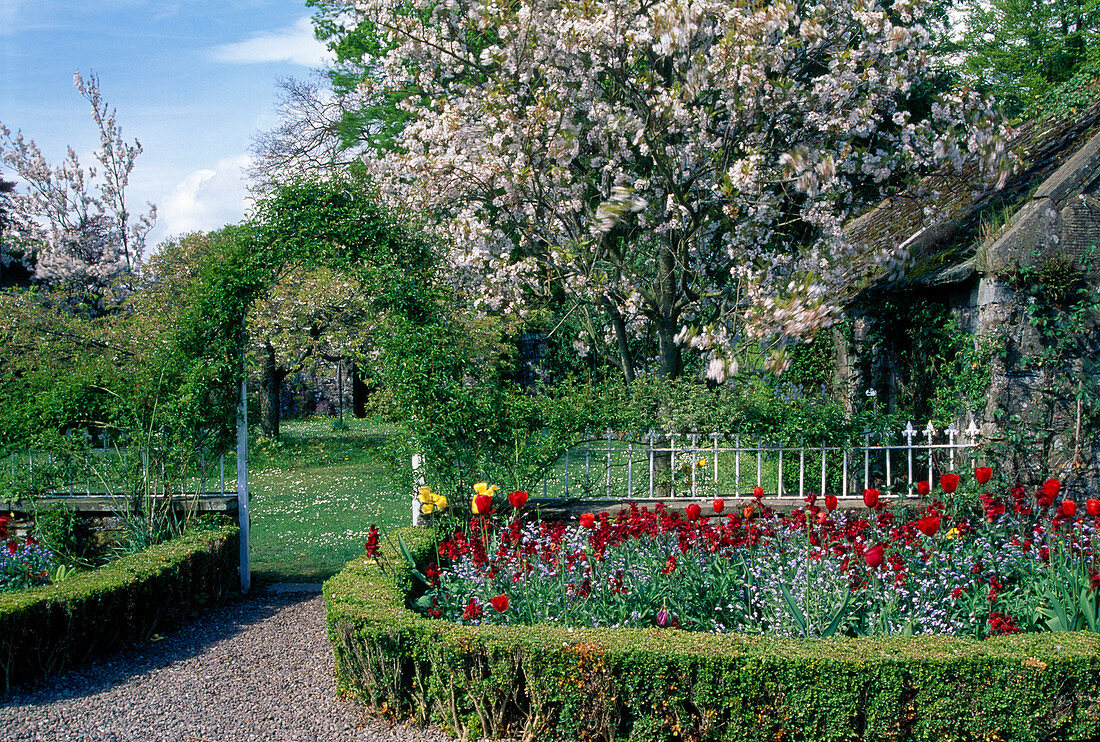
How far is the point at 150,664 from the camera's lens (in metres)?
4.88

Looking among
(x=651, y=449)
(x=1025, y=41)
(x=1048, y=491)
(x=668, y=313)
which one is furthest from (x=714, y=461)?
(x=1025, y=41)

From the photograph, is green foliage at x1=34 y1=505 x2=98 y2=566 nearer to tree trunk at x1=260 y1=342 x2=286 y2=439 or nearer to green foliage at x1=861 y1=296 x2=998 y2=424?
green foliage at x1=861 y1=296 x2=998 y2=424

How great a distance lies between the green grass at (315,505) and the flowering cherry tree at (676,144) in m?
Answer: 3.13

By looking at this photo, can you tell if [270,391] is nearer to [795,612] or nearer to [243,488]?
[243,488]

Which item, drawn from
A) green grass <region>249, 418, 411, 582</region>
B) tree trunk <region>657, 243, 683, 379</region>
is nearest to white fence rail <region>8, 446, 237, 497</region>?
Result: green grass <region>249, 418, 411, 582</region>

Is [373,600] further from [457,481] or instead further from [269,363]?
[269,363]

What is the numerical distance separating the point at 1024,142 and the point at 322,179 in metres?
7.35

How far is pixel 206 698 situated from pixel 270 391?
13.1m

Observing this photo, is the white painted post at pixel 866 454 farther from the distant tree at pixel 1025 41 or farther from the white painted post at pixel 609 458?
the distant tree at pixel 1025 41

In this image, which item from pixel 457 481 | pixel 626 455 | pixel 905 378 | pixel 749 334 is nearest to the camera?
pixel 457 481

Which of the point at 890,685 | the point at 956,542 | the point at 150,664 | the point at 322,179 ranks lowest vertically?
the point at 150,664

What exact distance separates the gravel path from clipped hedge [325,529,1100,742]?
425 millimetres

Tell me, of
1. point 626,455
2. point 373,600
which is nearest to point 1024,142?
point 626,455

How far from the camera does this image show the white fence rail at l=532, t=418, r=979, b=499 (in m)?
6.40
